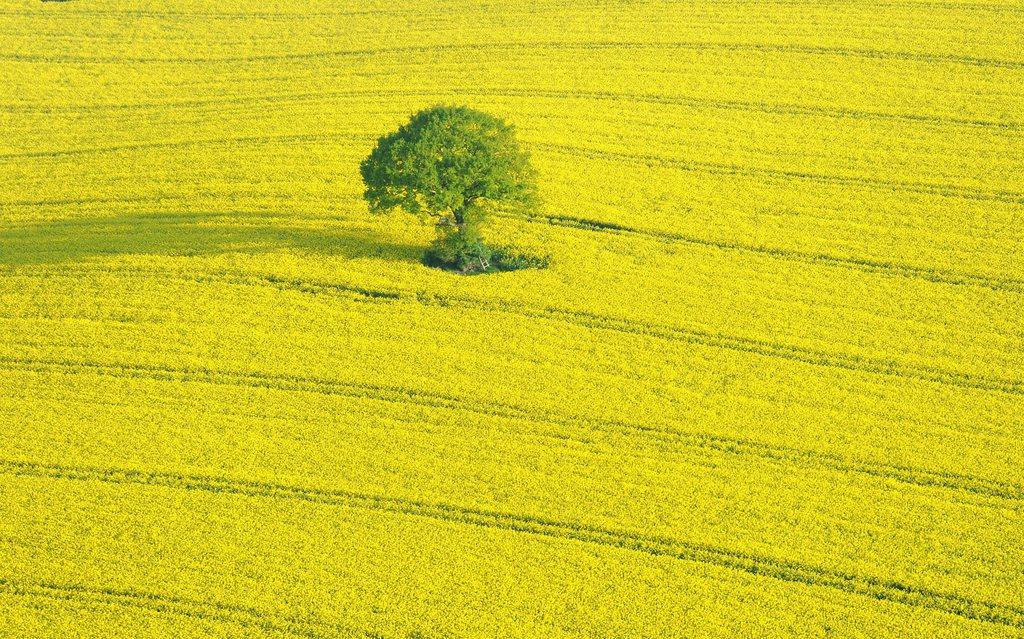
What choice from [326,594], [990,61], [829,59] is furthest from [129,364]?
[990,61]

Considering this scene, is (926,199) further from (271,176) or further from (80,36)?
(80,36)

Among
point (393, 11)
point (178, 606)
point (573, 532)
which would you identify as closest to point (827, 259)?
point (573, 532)

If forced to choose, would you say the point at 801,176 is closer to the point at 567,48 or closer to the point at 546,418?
the point at 567,48

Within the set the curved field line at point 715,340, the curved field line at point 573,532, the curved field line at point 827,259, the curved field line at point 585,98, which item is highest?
the curved field line at point 585,98

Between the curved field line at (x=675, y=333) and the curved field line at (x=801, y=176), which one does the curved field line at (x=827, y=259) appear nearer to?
the curved field line at (x=675, y=333)

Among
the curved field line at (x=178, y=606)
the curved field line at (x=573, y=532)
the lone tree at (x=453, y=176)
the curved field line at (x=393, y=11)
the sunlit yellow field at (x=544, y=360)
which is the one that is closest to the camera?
the curved field line at (x=178, y=606)

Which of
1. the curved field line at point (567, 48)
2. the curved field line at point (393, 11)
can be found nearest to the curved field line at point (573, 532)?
the curved field line at point (567, 48)
